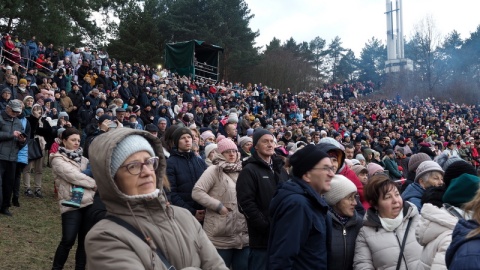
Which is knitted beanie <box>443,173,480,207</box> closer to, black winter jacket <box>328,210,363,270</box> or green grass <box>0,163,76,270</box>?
black winter jacket <box>328,210,363,270</box>

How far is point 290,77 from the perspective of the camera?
53594mm

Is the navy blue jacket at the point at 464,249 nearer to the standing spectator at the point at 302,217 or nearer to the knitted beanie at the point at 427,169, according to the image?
the standing spectator at the point at 302,217

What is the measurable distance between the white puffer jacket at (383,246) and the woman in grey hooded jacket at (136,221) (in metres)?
1.61

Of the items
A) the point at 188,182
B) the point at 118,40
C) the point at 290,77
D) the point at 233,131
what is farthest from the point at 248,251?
the point at 290,77

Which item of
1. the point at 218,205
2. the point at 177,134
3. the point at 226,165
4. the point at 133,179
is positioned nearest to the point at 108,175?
the point at 133,179

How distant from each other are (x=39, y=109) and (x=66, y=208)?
16.5ft

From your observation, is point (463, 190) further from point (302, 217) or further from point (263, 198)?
point (263, 198)

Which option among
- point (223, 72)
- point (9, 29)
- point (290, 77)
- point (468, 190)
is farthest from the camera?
point (290, 77)

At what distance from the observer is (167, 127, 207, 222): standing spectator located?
15.8ft

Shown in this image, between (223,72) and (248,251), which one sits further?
(223,72)

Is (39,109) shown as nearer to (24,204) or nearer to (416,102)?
(24,204)

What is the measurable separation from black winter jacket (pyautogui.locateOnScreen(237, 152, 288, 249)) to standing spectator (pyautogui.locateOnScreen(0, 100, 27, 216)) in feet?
14.1

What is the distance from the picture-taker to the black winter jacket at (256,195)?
416 cm

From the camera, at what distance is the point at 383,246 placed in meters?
3.33
